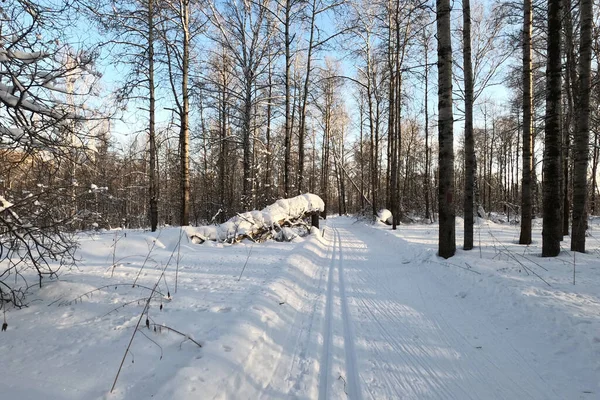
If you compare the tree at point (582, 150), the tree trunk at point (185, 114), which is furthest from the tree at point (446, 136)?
the tree trunk at point (185, 114)

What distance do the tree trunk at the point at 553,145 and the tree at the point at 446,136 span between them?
73.2 inches

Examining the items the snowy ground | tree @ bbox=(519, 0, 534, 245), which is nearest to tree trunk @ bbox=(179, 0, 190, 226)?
the snowy ground

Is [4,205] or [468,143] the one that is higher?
[468,143]

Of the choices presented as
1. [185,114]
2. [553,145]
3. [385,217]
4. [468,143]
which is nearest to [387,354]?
[553,145]

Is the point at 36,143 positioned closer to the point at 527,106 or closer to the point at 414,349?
the point at 414,349

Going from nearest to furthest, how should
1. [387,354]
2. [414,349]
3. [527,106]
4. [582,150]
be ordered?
[387,354] → [414,349] → [582,150] → [527,106]

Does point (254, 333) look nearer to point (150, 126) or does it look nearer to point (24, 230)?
point (24, 230)

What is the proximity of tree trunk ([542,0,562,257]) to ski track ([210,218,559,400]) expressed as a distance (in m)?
3.21

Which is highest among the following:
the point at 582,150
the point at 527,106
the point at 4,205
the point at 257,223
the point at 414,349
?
the point at 527,106

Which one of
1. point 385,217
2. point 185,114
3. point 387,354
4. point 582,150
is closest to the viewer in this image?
point 387,354

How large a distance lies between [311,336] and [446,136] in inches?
231

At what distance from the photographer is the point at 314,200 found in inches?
547

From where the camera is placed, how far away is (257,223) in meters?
10.0

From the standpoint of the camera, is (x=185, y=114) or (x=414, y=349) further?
(x=185, y=114)
